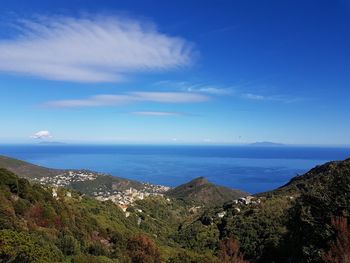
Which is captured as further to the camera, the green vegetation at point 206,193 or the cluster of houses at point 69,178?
the cluster of houses at point 69,178

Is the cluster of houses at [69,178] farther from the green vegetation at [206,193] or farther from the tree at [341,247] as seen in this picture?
the tree at [341,247]

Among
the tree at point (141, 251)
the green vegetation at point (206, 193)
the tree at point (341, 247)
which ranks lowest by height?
the green vegetation at point (206, 193)

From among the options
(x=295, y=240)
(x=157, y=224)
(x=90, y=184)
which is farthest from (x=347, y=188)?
(x=90, y=184)

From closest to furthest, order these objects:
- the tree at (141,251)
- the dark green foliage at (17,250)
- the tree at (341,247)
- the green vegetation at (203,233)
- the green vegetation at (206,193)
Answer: the dark green foliage at (17,250) < the tree at (341,247) < the green vegetation at (203,233) < the tree at (141,251) < the green vegetation at (206,193)

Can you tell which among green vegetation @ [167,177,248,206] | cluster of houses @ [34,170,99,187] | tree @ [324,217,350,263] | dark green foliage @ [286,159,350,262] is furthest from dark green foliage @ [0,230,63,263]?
cluster of houses @ [34,170,99,187]

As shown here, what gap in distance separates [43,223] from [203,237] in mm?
27220

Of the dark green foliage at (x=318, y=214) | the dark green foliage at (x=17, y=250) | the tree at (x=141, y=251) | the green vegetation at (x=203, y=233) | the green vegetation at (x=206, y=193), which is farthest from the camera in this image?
the green vegetation at (x=206, y=193)

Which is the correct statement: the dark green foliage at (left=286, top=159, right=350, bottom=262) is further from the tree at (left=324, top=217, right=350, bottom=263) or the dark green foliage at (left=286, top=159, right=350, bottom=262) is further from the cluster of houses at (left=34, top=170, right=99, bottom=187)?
the cluster of houses at (left=34, top=170, right=99, bottom=187)

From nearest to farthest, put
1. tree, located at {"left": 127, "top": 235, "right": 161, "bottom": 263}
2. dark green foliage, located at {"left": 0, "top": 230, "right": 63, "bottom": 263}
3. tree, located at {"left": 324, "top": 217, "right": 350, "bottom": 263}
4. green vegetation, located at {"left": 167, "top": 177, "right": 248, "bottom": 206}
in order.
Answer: dark green foliage, located at {"left": 0, "top": 230, "right": 63, "bottom": 263} → tree, located at {"left": 324, "top": 217, "right": 350, "bottom": 263} → tree, located at {"left": 127, "top": 235, "right": 161, "bottom": 263} → green vegetation, located at {"left": 167, "top": 177, "right": 248, "bottom": 206}

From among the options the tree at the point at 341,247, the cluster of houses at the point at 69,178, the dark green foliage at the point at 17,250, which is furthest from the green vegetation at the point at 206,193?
the dark green foliage at the point at 17,250

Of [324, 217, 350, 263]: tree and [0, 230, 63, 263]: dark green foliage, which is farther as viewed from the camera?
[324, 217, 350, 263]: tree

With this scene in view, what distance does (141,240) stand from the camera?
28406 millimetres

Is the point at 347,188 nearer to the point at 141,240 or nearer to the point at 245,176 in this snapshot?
the point at 141,240

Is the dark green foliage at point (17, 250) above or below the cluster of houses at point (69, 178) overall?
above
